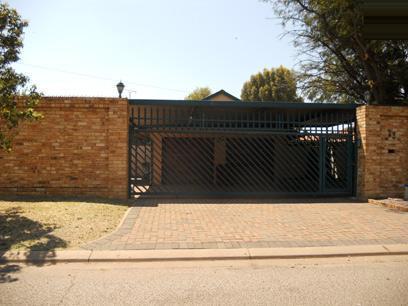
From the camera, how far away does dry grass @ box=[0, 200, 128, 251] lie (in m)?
5.37

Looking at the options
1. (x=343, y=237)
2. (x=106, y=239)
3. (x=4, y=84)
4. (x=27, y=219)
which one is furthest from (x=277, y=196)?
(x=4, y=84)

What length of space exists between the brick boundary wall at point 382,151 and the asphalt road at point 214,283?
5558 millimetres

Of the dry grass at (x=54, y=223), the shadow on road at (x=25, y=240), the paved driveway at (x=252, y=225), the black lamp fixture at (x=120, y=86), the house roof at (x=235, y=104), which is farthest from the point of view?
the black lamp fixture at (x=120, y=86)

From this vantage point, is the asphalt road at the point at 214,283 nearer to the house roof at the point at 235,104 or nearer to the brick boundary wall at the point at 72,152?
the brick boundary wall at the point at 72,152

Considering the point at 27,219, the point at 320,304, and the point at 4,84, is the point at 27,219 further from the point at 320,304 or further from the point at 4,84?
the point at 320,304

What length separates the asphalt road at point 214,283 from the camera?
359cm

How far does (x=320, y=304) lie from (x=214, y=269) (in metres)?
1.51


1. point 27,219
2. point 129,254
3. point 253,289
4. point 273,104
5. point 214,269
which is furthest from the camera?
point 273,104

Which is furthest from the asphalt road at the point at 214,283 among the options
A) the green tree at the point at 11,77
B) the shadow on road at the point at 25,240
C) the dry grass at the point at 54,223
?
the green tree at the point at 11,77

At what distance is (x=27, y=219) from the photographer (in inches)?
258

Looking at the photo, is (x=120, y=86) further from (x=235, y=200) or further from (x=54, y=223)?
(x=54, y=223)

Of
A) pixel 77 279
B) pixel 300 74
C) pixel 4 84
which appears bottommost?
pixel 77 279

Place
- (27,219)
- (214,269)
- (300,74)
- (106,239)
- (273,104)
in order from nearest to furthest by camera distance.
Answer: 1. (214,269)
2. (106,239)
3. (27,219)
4. (273,104)
5. (300,74)

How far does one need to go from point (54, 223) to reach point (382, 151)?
29.9 ft
